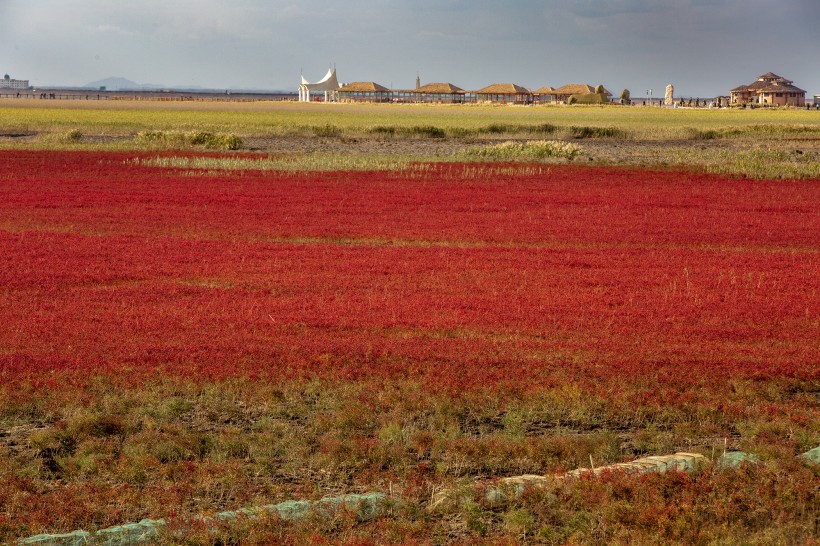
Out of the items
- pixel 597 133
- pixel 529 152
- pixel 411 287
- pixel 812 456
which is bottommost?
pixel 812 456

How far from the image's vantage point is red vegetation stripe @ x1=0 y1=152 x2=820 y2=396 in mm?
12219

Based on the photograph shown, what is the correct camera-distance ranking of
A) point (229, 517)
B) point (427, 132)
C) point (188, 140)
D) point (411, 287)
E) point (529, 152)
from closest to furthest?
1. point (229, 517)
2. point (411, 287)
3. point (529, 152)
4. point (188, 140)
5. point (427, 132)

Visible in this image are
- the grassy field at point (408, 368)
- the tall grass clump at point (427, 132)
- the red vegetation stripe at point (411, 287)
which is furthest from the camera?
the tall grass clump at point (427, 132)

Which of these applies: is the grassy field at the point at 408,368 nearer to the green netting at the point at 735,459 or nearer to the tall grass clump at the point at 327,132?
the green netting at the point at 735,459

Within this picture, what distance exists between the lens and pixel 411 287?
1706 cm

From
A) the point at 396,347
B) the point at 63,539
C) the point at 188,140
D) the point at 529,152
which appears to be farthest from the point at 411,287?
the point at 188,140

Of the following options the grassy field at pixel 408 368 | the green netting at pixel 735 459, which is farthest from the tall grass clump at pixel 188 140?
the green netting at pixel 735 459

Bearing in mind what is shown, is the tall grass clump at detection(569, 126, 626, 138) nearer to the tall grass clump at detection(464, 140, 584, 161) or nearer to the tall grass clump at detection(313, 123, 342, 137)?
the tall grass clump at detection(313, 123, 342, 137)

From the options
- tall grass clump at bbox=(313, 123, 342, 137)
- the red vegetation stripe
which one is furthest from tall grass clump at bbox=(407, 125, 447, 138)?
the red vegetation stripe

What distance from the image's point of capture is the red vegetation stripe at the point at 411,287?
12.2 metres

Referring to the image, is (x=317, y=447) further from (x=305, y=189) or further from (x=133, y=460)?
(x=305, y=189)

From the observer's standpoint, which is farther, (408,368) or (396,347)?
(396,347)

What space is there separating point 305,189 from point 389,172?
854 cm

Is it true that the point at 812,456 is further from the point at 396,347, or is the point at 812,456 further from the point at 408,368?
the point at 396,347
